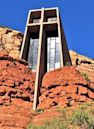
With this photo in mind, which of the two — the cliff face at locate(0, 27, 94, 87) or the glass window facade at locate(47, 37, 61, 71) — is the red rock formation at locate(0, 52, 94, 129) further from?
the cliff face at locate(0, 27, 94, 87)

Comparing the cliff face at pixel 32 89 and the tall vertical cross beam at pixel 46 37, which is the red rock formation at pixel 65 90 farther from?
the tall vertical cross beam at pixel 46 37

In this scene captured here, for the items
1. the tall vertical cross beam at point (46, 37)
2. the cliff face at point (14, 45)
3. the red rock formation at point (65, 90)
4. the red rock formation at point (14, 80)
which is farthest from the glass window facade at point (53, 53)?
the cliff face at point (14, 45)

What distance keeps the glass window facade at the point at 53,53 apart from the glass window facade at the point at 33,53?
1.62 metres

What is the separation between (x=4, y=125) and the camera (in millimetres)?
37969

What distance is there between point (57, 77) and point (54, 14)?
50.6 ft

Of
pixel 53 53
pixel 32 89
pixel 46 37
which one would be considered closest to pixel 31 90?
pixel 32 89

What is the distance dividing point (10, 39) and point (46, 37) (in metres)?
24.9

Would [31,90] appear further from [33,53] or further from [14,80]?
[33,53]

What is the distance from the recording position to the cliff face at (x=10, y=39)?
81456 millimetres

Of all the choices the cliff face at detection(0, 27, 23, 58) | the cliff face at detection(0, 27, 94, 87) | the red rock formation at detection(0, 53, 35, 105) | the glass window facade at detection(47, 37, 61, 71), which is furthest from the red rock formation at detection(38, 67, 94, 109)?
the cliff face at detection(0, 27, 23, 58)

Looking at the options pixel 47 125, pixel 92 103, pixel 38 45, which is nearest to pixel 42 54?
pixel 38 45

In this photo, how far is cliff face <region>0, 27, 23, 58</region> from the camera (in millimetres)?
→ 81456

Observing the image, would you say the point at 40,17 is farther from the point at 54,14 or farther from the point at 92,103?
the point at 92,103

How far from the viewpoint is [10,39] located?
84.6 m
